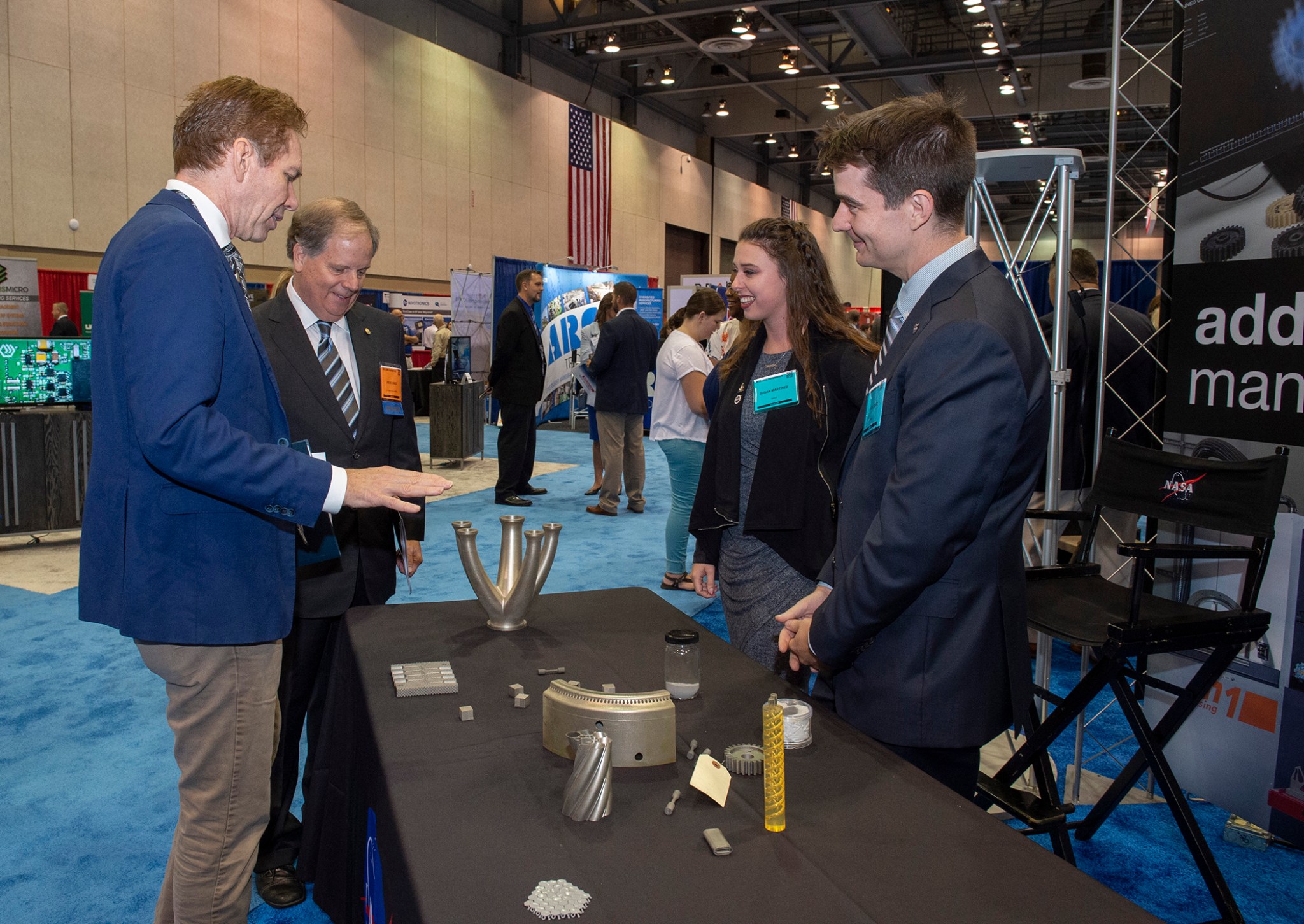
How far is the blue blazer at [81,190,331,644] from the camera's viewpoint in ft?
4.10

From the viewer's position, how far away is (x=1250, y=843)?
7.86 ft

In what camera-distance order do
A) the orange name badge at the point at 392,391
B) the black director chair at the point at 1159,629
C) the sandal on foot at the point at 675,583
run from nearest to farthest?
1. the black director chair at the point at 1159,629
2. the orange name badge at the point at 392,391
3. the sandal on foot at the point at 675,583

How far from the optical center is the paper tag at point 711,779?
41.4 inches

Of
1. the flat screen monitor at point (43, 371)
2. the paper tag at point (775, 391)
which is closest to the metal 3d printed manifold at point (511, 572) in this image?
the paper tag at point (775, 391)

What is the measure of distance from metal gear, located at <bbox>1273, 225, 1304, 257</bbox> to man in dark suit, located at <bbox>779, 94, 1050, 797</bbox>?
4.75 feet

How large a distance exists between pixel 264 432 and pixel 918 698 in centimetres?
107

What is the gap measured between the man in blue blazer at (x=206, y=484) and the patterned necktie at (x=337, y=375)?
2.00 feet

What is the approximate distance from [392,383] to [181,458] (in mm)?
1012

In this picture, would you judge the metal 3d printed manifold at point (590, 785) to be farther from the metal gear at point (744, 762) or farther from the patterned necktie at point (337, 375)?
the patterned necktie at point (337, 375)

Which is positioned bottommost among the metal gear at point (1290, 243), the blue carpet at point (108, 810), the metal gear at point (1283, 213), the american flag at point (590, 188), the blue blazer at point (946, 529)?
the blue carpet at point (108, 810)

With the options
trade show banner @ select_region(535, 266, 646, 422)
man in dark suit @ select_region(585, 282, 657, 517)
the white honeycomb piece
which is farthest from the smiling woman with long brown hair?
trade show banner @ select_region(535, 266, 646, 422)

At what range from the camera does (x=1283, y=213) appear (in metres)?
2.29

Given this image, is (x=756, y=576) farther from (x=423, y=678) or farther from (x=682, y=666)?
(x=423, y=678)

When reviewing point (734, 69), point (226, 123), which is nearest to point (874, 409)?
point (226, 123)
